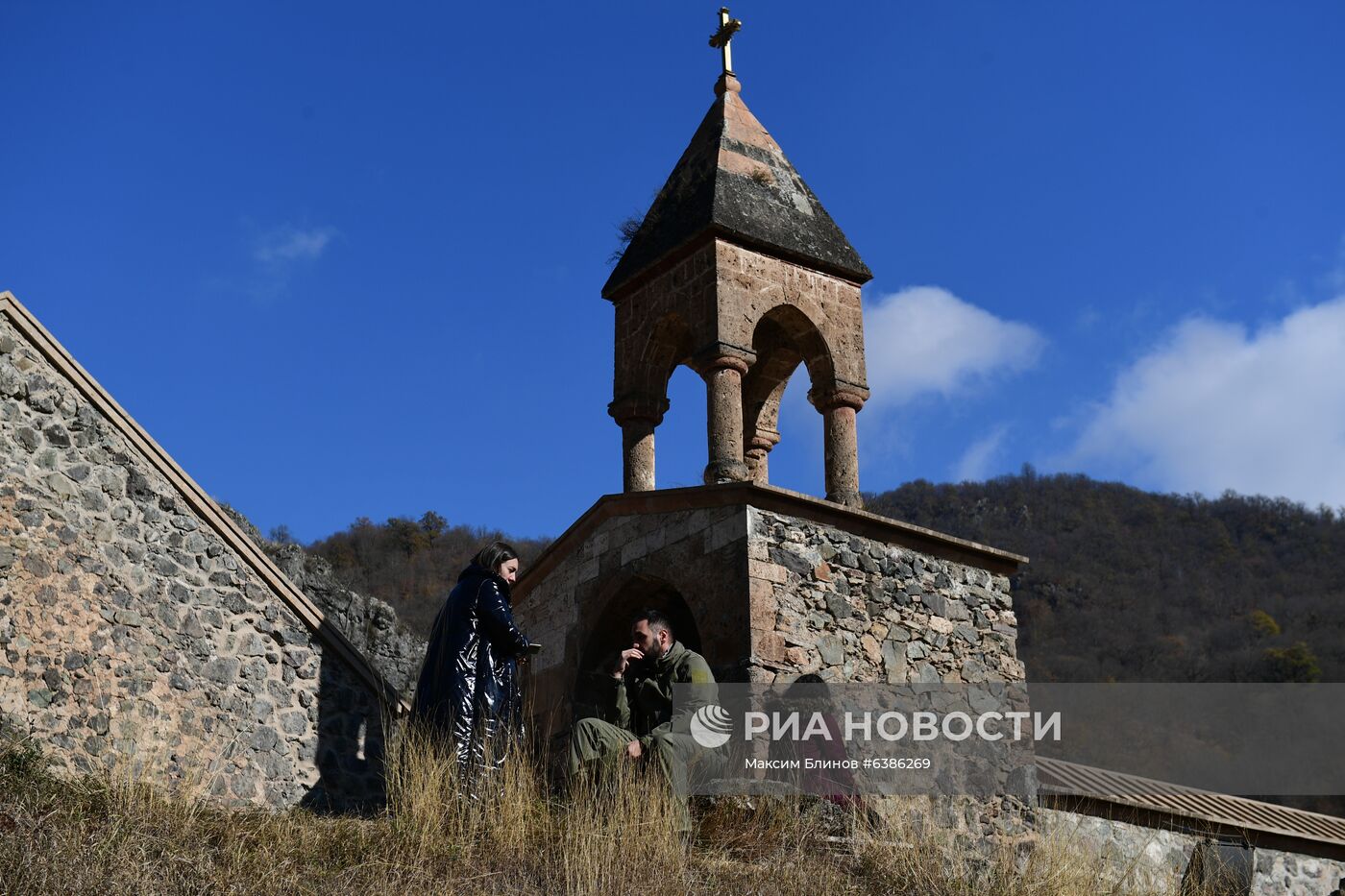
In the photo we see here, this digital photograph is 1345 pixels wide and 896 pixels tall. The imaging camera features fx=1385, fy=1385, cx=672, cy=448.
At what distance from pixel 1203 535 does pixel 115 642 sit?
55028 mm

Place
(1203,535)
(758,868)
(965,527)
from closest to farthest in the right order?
(758,868) → (965,527) → (1203,535)

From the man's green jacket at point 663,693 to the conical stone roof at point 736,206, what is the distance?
4296 millimetres

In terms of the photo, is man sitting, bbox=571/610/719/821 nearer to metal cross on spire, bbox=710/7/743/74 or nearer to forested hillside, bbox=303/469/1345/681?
metal cross on spire, bbox=710/7/743/74

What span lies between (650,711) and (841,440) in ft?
12.8

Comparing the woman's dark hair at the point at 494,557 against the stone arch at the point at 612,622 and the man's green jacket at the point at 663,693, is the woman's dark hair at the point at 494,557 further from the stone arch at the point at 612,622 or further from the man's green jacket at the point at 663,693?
the stone arch at the point at 612,622

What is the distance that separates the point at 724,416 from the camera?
1097cm

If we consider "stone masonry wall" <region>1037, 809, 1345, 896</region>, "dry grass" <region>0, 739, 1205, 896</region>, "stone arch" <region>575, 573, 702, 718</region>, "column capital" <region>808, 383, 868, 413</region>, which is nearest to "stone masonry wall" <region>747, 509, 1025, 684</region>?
"stone arch" <region>575, 573, 702, 718</region>

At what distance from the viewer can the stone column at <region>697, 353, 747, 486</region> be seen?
10.8 m

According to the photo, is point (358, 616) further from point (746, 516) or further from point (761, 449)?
point (746, 516)

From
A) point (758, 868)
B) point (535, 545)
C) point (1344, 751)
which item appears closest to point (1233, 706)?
point (1344, 751)

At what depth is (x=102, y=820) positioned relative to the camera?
6.77 metres

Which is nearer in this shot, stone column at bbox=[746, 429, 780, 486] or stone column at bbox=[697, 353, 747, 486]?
stone column at bbox=[697, 353, 747, 486]

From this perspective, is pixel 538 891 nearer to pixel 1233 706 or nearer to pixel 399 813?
pixel 399 813

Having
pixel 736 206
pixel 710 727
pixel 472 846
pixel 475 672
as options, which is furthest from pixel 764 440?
pixel 472 846
